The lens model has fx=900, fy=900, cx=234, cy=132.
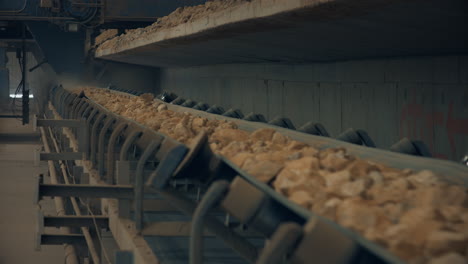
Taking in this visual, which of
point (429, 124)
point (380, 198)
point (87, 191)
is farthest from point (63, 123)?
point (380, 198)

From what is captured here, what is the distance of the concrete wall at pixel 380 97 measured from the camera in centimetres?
768

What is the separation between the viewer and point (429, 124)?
8156 mm

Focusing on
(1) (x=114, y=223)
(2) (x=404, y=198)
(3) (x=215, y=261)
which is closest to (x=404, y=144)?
(3) (x=215, y=261)

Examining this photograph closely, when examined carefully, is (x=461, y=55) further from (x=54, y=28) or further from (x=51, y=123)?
(x=54, y=28)

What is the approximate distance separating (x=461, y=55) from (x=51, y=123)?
7.35 meters

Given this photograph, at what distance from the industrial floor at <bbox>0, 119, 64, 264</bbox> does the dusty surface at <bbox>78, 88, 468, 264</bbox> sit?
12.8 m

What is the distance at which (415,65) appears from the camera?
8.51m

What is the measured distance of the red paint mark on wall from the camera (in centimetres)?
757

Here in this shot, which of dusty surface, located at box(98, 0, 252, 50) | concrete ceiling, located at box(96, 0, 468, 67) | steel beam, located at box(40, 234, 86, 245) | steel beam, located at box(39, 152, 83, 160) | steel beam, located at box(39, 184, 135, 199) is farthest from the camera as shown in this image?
dusty surface, located at box(98, 0, 252, 50)

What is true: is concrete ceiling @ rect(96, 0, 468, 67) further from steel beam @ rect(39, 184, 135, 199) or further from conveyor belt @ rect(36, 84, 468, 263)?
steel beam @ rect(39, 184, 135, 199)

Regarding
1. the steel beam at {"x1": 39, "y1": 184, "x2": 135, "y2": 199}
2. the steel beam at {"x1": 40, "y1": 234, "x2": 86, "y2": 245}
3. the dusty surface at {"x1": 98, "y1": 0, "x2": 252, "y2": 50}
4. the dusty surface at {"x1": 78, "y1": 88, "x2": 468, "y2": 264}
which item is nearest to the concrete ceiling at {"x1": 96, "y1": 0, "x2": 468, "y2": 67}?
the dusty surface at {"x1": 98, "y1": 0, "x2": 252, "y2": 50}

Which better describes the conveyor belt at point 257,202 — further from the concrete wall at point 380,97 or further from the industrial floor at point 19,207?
the industrial floor at point 19,207

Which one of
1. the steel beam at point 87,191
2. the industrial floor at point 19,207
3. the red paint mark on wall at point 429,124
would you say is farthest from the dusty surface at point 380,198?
the industrial floor at point 19,207

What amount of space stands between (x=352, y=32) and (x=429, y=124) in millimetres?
1334
